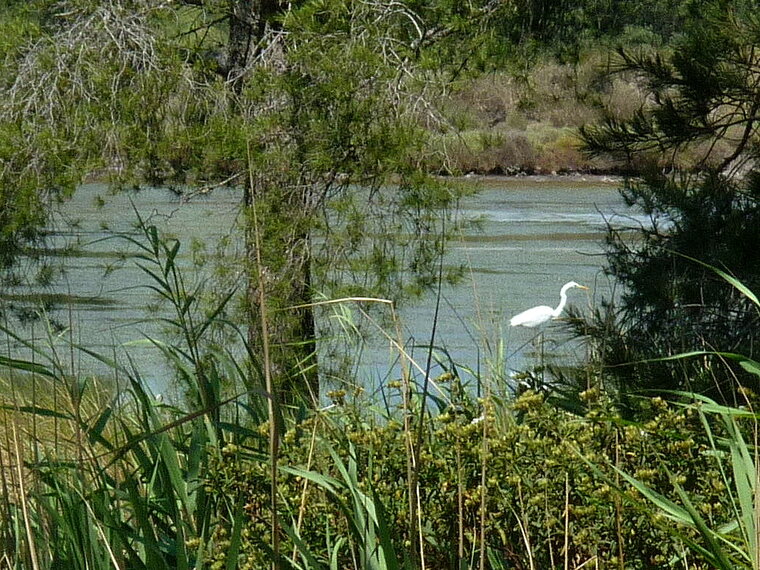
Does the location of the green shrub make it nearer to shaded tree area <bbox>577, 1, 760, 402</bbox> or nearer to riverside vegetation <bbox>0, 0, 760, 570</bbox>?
riverside vegetation <bbox>0, 0, 760, 570</bbox>

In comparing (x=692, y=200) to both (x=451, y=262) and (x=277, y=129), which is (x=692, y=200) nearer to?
(x=277, y=129)

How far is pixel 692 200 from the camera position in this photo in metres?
4.67

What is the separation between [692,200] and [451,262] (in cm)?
508

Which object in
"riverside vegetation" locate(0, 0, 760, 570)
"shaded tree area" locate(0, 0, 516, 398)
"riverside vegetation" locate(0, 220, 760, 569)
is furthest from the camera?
"shaded tree area" locate(0, 0, 516, 398)

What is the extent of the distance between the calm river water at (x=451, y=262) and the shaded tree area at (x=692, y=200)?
0.81 ft

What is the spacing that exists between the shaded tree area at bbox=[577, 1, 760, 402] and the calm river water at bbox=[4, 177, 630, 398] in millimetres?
246

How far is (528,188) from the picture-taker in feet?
90.3

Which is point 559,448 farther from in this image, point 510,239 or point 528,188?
point 528,188

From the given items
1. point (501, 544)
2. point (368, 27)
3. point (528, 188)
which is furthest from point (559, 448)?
point (528, 188)

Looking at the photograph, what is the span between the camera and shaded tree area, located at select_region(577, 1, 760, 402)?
4.11 metres

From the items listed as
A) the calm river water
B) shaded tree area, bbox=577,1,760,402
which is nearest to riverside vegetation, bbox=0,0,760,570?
shaded tree area, bbox=577,1,760,402

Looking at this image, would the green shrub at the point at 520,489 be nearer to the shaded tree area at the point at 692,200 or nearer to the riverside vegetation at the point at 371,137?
the riverside vegetation at the point at 371,137

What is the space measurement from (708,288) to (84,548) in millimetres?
2857

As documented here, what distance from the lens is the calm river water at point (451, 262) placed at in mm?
6848
